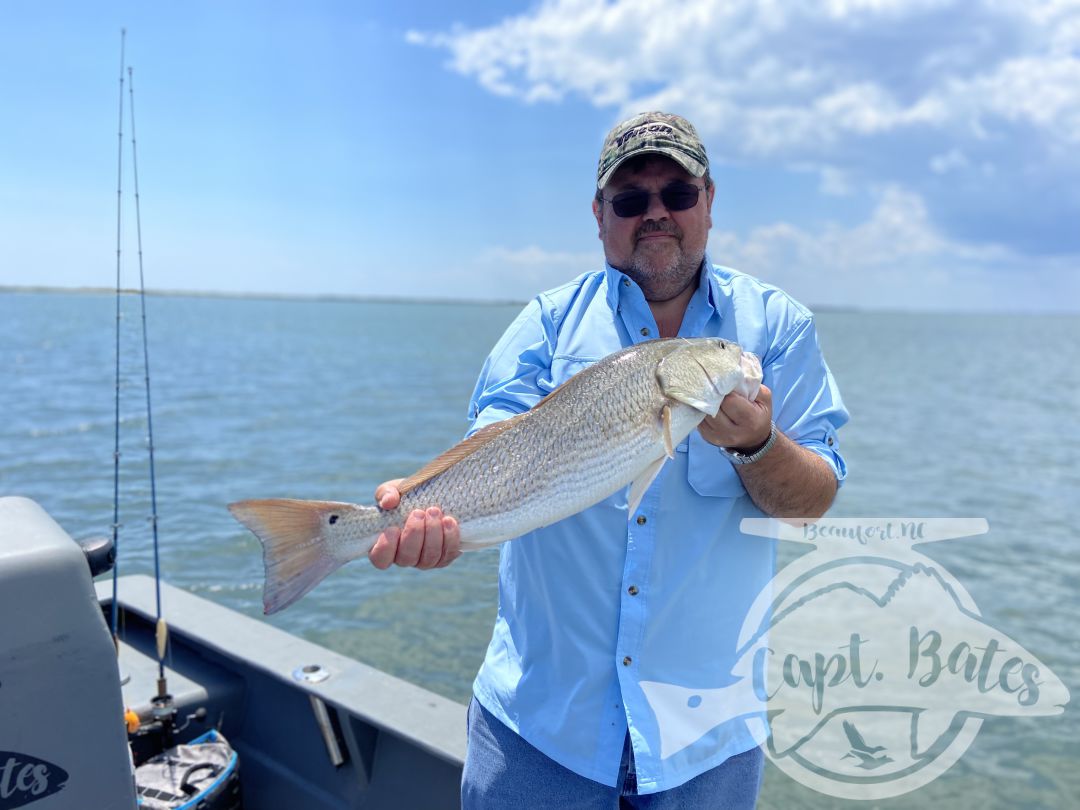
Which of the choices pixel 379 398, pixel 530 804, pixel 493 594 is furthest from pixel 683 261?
pixel 379 398

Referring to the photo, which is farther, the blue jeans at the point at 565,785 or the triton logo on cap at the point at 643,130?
the triton logo on cap at the point at 643,130

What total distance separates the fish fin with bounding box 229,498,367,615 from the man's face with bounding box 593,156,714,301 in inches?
49.3

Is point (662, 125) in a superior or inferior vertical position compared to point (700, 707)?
superior

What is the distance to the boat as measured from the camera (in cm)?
246

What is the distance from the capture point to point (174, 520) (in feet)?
40.0

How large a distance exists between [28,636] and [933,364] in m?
55.0

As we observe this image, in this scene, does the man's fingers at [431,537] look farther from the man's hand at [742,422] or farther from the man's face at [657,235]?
the man's face at [657,235]

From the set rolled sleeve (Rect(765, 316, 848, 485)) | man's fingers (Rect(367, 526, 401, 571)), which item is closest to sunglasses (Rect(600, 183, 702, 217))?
rolled sleeve (Rect(765, 316, 848, 485))

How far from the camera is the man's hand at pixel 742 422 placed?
2352 mm

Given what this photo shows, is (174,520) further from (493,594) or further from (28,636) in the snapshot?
(28,636)

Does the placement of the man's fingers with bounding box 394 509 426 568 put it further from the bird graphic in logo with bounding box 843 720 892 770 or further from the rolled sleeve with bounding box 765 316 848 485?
the bird graphic in logo with bounding box 843 720 892 770

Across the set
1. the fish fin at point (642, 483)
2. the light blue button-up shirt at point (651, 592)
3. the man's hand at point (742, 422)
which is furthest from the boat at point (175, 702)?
the man's hand at point (742, 422)

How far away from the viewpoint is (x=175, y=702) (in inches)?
177

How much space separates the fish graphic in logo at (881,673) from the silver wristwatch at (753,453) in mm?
1801
